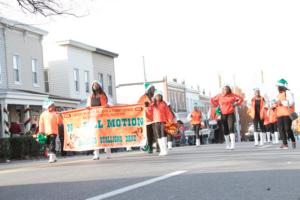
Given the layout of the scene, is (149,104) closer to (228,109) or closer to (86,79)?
(228,109)

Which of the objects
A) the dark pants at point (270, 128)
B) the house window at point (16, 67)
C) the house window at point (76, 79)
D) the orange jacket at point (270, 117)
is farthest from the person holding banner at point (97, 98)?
the house window at point (76, 79)

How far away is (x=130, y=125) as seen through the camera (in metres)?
17.6

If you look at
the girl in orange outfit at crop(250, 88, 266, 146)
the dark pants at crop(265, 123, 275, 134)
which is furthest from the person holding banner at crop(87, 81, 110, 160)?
the dark pants at crop(265, 123, 275, 134)

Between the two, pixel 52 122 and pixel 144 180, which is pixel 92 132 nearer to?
pixel 52 122

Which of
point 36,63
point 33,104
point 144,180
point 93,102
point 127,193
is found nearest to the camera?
point 127,193

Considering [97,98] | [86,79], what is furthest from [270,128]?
[86,79]

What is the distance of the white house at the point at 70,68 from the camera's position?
4547cm

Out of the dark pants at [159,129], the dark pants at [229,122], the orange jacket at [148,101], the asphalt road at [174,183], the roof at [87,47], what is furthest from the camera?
the roof at [87,47]

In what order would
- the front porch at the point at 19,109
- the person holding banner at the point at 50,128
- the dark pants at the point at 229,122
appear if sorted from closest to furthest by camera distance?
the person holding banner at the point at 50,128
the dark pants at the point at 229,122
the front porch at the point at 19,109

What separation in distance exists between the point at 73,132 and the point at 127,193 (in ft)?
33.3

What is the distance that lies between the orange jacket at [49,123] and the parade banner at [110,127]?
0.63m

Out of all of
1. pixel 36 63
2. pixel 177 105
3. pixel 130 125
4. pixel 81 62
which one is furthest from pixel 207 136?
pixel 177 105

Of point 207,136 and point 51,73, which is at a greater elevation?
point 51,73

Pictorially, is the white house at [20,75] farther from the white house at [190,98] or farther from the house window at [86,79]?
the white house at [190,98]
